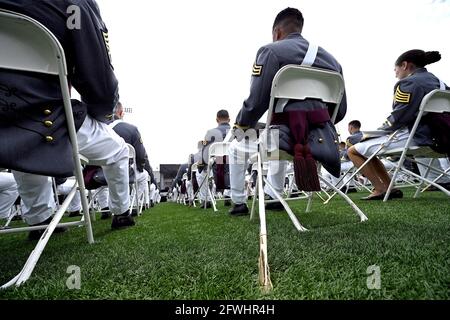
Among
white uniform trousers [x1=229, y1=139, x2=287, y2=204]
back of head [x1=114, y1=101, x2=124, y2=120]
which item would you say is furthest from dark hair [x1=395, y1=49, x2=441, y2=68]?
back of head [x1=114, y1=101, x2=124, y2=120]

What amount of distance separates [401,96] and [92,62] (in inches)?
111

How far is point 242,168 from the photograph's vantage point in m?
2.95

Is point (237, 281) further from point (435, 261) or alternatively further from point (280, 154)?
point (280, 154)

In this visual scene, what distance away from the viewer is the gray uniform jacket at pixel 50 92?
3.23ft

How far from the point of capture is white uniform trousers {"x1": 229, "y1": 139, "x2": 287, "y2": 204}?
2525 millimetres

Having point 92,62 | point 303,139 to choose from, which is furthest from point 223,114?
point 92,62

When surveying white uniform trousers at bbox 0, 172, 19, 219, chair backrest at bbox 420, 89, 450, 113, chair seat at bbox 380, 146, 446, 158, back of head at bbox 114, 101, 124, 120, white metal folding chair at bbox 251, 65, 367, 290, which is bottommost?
white uniform trousers at bbox 0, 172, 19, 219

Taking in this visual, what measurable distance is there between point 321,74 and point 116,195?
1.76 metres

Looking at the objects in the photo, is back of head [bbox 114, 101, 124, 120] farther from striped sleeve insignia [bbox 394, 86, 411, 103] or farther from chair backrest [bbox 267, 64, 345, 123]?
striped sleeve insignia [bbox 394, 86, 411, 103]

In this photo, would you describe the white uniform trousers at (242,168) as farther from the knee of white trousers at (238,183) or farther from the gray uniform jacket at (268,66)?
the gray uniform jacket at (268,66)

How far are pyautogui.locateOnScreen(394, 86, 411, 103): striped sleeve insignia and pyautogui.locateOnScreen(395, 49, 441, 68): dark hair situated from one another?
58 centimetres

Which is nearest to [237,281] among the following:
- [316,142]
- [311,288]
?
[311,288]

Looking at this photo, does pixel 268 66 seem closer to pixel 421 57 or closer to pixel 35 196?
pixel 35 196

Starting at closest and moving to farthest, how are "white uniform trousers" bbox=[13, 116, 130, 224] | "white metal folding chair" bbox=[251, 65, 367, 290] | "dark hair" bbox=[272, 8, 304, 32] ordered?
"white metal folding chair" bbox=[251, 65, 367, 290] < "white uniform trousers" bbox=[13, 116, 130, 224] < "dark hair" bbox=[272, 8, 304, 32]
